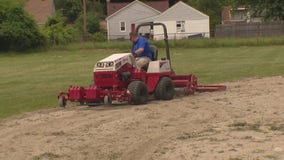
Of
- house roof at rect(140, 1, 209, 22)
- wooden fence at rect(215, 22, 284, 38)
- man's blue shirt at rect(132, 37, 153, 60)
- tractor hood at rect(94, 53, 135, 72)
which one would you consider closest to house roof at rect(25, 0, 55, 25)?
house roof at rect(140, 1, 209, 22)

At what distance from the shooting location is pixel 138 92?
1388cm

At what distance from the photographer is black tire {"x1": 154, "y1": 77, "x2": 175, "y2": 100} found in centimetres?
1482

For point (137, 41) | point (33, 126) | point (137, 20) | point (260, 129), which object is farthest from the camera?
point (137, 20)

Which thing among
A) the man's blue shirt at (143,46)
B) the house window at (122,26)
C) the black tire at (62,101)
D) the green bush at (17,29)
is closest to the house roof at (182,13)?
the house window at (122,26)

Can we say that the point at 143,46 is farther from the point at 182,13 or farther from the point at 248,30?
the point at 182,13

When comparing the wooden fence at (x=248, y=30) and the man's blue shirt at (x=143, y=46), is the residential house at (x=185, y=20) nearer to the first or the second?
the wooden fence at (x=248, y=30)

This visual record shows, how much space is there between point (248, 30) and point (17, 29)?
2477 cm

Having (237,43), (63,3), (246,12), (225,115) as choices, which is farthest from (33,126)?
(63,3)

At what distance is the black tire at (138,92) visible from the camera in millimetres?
13781

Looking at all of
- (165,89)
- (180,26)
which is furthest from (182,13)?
(165,89)

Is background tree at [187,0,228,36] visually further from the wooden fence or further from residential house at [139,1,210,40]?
the wooden fence

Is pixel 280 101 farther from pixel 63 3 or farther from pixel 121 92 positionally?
pixel 63 3

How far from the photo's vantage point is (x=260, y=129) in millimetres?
10094

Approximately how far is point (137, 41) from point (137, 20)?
6771 centimetres
